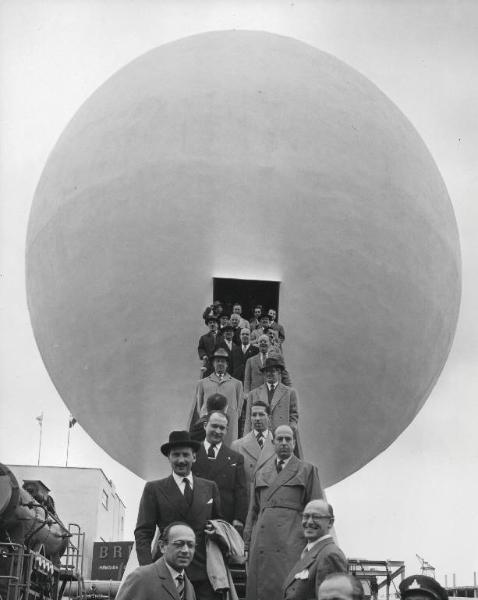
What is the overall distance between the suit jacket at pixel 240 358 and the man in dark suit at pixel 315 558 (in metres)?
6.19

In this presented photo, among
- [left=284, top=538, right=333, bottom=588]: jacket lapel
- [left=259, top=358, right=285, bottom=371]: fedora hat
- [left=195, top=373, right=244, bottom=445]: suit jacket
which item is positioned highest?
[left=259, top=358, right=285, bottom=371]: fedora hat

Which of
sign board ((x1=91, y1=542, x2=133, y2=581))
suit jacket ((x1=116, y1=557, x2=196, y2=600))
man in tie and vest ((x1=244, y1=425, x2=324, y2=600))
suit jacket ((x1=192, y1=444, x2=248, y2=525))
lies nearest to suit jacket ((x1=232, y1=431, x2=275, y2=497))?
suit jacket ((x1=192, y1=444, x2=248, y2=525))

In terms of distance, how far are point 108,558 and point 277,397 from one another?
74.0 ft

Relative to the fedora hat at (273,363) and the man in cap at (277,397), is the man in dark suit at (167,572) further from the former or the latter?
the fedora hat at (273,363)

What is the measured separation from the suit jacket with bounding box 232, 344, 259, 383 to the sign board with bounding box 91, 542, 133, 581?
63.3 feet

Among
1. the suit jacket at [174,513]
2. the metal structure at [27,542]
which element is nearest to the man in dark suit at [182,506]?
the suit jacket at [174,513]

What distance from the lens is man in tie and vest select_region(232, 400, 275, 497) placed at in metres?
8.26

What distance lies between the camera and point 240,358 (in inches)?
470

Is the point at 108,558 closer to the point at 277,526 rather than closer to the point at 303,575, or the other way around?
the point at 277,526

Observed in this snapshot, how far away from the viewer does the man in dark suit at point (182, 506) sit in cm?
626

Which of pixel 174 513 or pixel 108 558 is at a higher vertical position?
pixel 108 558

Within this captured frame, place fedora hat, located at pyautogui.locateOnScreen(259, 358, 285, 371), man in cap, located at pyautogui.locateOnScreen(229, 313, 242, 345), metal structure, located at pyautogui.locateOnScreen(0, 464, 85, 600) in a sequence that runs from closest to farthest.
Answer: metal structure, located at pyautogui.locateOnScreen(0, 464, 85, 600), fedora hat, located at pyautogui.locateOnScreen(259, 358, 285, 371), man in cap, located at pyautogui.locateOnScreen(229, 313, 242, 345)

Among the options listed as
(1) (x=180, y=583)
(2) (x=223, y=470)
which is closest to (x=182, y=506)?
(1) (x=180, y=583)

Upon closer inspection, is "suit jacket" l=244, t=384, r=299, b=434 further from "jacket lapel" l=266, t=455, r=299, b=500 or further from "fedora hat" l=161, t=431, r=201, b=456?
"fedora hat" l=161, t=431, r=201, b=456
